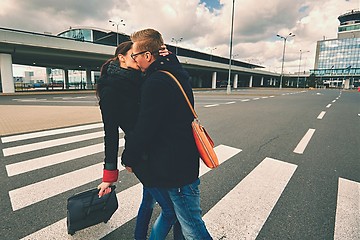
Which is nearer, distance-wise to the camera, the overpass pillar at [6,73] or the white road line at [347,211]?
the white road line at [347,211]

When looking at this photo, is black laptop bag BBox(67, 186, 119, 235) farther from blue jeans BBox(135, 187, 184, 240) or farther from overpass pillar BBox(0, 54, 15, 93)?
overpass pillar BBox(0, 54, 15, 93)

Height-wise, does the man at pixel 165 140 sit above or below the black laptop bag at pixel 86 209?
above

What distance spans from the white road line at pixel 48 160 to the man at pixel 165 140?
342cm

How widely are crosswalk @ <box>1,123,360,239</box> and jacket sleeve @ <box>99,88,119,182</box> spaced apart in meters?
1.04

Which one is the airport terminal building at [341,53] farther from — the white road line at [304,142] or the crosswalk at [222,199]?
the crosswalk at [222,199]

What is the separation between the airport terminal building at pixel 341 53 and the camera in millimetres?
100812

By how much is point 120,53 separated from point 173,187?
3.59 feet

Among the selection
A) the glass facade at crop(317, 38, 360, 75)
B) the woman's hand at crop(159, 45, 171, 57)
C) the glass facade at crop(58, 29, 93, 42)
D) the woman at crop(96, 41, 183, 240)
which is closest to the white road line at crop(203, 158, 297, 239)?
the woman at crop(96, 41, 183, 240)

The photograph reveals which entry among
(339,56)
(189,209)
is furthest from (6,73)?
(339,56)

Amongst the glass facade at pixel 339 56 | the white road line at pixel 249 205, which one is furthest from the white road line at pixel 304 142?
the glass facade at pixel 339 56

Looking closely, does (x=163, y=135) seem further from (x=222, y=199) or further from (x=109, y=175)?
(x=222, y=199)

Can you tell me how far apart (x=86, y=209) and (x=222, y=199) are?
1.78 meters

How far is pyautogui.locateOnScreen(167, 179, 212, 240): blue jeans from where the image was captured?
146 centimetres

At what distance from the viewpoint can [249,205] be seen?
2760 millimetres
